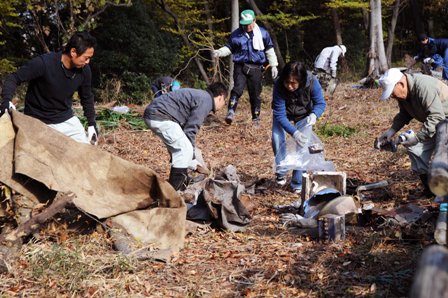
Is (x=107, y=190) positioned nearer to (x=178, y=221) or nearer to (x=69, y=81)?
(x=178, y=221)

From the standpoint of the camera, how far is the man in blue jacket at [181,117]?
526 cm

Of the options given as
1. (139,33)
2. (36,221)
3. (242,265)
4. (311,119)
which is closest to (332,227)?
(242,265)

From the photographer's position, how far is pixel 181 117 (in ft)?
17.5

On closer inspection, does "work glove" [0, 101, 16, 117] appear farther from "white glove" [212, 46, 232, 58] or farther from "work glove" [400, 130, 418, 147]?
"white glove" [212, 46, 232, 58]

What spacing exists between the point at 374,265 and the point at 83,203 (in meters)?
2.07

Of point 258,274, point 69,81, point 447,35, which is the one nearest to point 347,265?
point 258,274

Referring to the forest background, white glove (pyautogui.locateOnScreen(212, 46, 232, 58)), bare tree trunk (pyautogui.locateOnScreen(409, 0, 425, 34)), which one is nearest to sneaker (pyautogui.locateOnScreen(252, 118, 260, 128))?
white glove (pyautogui.locateOnScreen(212, 46, 232, 58))

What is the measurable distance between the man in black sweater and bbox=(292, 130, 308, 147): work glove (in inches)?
80.4

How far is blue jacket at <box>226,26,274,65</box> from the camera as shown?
352 inches

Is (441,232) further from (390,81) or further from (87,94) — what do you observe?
(87,94)

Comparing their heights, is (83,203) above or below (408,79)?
below

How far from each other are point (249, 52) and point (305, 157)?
335 cm

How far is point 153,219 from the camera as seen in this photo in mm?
4441

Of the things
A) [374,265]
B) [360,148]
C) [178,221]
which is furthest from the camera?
[360,148]
